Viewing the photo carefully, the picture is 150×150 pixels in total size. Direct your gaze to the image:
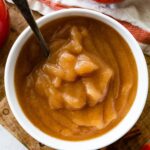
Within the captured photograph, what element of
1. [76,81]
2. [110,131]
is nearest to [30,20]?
[76,81]

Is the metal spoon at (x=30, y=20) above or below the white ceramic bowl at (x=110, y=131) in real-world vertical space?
above

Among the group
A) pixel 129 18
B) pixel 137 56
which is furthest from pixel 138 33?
pixel 137 56

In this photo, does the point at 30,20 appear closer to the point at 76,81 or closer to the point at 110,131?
the point at 76,81
